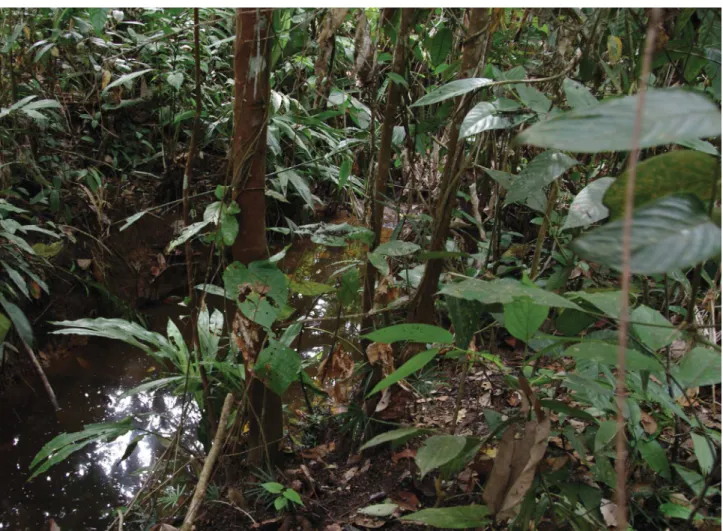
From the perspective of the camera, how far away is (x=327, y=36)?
1.06 m

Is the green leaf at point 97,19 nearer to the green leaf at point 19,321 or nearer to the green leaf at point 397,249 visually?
the green leaf at point 19,321

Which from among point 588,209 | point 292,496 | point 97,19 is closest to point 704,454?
point 588,209

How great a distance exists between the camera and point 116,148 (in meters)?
2.96

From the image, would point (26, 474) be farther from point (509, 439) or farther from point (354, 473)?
point (509, 439)

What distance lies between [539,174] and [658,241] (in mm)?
587

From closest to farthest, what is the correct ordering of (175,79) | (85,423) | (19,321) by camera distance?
(19,321)
(85,423)
(175,79)

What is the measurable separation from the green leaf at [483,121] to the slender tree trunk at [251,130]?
44 centimetres

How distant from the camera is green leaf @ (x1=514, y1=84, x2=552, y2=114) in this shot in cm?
94

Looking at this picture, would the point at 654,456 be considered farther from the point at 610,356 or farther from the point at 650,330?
the point at 610,356

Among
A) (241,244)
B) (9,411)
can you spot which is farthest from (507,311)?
(9,411)

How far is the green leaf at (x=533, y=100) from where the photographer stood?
935mm

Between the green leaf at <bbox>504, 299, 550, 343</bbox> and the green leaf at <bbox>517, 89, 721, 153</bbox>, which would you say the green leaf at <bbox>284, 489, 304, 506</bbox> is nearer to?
the green leaf at <bbox>504, 299, 550, 343</bbox>

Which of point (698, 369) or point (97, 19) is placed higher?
point (97, 19)

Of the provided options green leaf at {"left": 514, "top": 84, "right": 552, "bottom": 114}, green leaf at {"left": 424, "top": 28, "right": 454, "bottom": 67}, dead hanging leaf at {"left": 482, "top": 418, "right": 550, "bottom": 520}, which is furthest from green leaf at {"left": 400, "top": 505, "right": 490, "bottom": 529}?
green leaf at {"left": 424, "top": 28, "right": 454, "bottom": 67}
